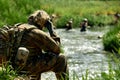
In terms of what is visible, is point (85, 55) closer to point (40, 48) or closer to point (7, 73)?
point (40, 48)

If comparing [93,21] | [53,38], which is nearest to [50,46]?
[53,38]

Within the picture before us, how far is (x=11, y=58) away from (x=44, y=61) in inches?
23.6

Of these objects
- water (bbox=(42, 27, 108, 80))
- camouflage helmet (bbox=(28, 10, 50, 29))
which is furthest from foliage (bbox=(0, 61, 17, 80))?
water (bbox=(42, 27, 108, 80))

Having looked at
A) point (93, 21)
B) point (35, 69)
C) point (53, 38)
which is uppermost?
point (53, 38)

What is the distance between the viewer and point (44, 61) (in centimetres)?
773

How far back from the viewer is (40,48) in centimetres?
761

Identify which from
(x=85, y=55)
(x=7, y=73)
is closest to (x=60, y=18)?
(x=85, y=55)

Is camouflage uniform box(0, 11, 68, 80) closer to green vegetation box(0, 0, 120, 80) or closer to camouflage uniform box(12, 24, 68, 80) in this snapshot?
camouflage uniform box(12, 24, 68, 80)

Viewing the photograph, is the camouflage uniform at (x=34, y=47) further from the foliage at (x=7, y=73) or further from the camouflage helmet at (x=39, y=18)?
the foliage at (x=7, y=73)

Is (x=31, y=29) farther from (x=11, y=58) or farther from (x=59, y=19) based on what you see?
(x=59, y=19)

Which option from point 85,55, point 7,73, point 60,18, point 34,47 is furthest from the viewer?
point 60,18

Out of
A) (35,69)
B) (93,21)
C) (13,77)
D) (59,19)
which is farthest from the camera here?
(93,21)

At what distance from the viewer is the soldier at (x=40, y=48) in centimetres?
746

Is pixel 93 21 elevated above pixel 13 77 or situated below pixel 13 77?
below
